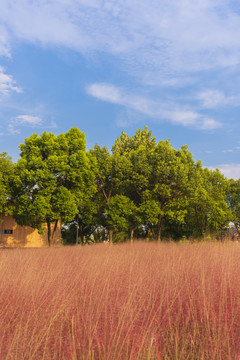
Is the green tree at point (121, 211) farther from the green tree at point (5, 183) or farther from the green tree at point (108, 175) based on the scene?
the green tree at point (5, 183)

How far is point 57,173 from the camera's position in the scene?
2962cm

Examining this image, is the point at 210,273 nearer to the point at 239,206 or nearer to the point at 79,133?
the point at 79,133

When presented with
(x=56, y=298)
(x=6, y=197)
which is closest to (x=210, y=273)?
(x=56, y=298)

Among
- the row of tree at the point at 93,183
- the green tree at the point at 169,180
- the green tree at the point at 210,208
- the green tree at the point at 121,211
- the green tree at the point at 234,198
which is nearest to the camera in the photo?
the row of tree at the point at 93,183

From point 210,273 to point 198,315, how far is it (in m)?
1.96

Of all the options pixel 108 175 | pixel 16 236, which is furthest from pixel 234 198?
pixel 16 236

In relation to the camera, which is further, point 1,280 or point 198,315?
point 1,280

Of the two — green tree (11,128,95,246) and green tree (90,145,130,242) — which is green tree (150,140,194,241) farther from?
green tree (11,128,95,246)

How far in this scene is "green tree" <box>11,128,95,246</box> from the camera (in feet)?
92.3

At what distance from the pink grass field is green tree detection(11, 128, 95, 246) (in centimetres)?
2148

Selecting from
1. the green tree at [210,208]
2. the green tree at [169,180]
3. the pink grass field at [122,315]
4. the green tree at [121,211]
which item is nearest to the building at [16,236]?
the green tree at [121,211]

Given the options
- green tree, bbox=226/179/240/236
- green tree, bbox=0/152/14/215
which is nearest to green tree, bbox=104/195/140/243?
green tree, bbox=0/152/14/215

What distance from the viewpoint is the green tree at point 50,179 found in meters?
28.1

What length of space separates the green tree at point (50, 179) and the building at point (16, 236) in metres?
9.32
